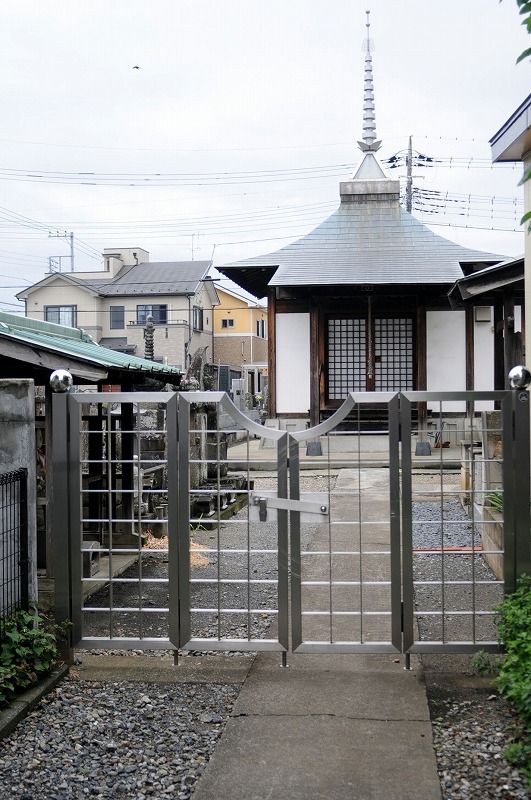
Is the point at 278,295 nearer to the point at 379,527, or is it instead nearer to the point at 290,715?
the point at 379,527

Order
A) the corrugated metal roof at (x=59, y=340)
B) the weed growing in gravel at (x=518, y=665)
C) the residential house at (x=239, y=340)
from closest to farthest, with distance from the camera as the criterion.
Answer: the weed growing in gravel at (x=518, y=665)
the corrugated metal roof at (x=59, y=340)
the residential house at (x=239, y=340)

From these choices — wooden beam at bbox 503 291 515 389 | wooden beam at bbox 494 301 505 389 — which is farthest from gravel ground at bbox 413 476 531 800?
wooden beam at bbox 494 301 505 389

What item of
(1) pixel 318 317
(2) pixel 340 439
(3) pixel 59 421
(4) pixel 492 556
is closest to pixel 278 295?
(1) pixel 318 317

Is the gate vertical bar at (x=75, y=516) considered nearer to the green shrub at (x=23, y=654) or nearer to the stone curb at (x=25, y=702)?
the green shrub at (x=23, y=654)

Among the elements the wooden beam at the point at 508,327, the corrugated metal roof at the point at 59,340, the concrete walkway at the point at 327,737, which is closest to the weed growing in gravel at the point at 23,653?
the concrete walkway at the point at 327,737

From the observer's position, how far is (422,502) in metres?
11.8

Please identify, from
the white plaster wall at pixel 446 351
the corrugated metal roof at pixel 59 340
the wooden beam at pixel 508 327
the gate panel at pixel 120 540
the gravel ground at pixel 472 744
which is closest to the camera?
the gravel ground at pixel 472 744

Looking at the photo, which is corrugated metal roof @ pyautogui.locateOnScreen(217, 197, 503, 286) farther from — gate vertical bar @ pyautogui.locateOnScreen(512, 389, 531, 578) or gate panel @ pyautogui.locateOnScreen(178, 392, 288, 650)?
gate vertical bar @ pyautogui.locateOnScreen(512, 389, 531, 578)

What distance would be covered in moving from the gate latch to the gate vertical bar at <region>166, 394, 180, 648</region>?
46 centimetres

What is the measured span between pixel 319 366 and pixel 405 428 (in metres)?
14.7

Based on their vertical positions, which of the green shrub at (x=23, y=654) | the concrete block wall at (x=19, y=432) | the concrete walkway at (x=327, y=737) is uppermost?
the concrete block wall at (x=19, y=432)

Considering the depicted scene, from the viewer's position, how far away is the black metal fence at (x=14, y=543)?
4.67m

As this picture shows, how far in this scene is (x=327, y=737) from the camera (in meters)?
3.84

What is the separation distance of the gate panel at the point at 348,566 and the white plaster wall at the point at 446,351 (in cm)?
803
